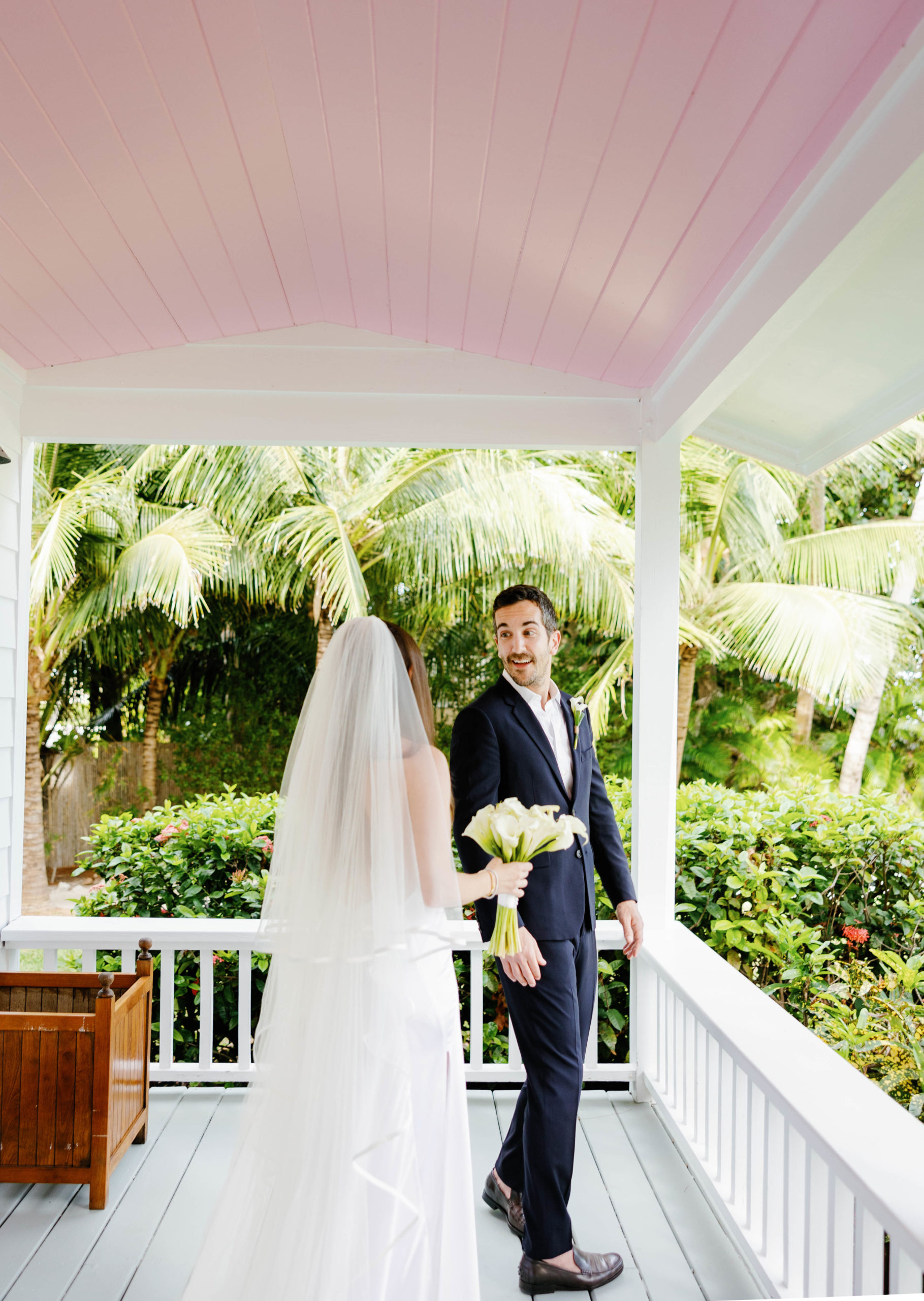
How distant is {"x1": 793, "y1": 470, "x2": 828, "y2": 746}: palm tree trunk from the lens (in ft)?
35.6

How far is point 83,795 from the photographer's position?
10.4 metres

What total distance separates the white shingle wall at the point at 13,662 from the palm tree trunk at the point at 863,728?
338 inches

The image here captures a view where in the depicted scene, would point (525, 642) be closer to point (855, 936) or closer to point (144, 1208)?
point (144, 1208)

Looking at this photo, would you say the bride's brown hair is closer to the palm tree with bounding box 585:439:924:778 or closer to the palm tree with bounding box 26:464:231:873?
the palm tree with bounding box 26:464:231:873

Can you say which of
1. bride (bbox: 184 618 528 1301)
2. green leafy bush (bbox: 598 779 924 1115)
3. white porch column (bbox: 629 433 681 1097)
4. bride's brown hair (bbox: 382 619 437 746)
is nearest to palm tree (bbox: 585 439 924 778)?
green leafy bush (bbox: 598 779 924 1115)

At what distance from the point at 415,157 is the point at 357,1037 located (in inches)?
83.9

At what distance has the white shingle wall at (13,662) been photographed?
3.63m

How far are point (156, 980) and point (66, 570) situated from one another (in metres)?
4.56

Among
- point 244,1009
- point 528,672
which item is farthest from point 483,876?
point 244,1009

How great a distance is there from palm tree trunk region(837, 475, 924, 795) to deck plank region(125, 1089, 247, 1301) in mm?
8330

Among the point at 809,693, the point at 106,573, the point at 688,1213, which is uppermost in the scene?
the point at 106,573

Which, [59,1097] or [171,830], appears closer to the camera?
[59,1097]

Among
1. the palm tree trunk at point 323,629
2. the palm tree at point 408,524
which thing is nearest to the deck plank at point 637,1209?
the palm tree at point 408,524

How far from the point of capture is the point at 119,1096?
9.86ft
